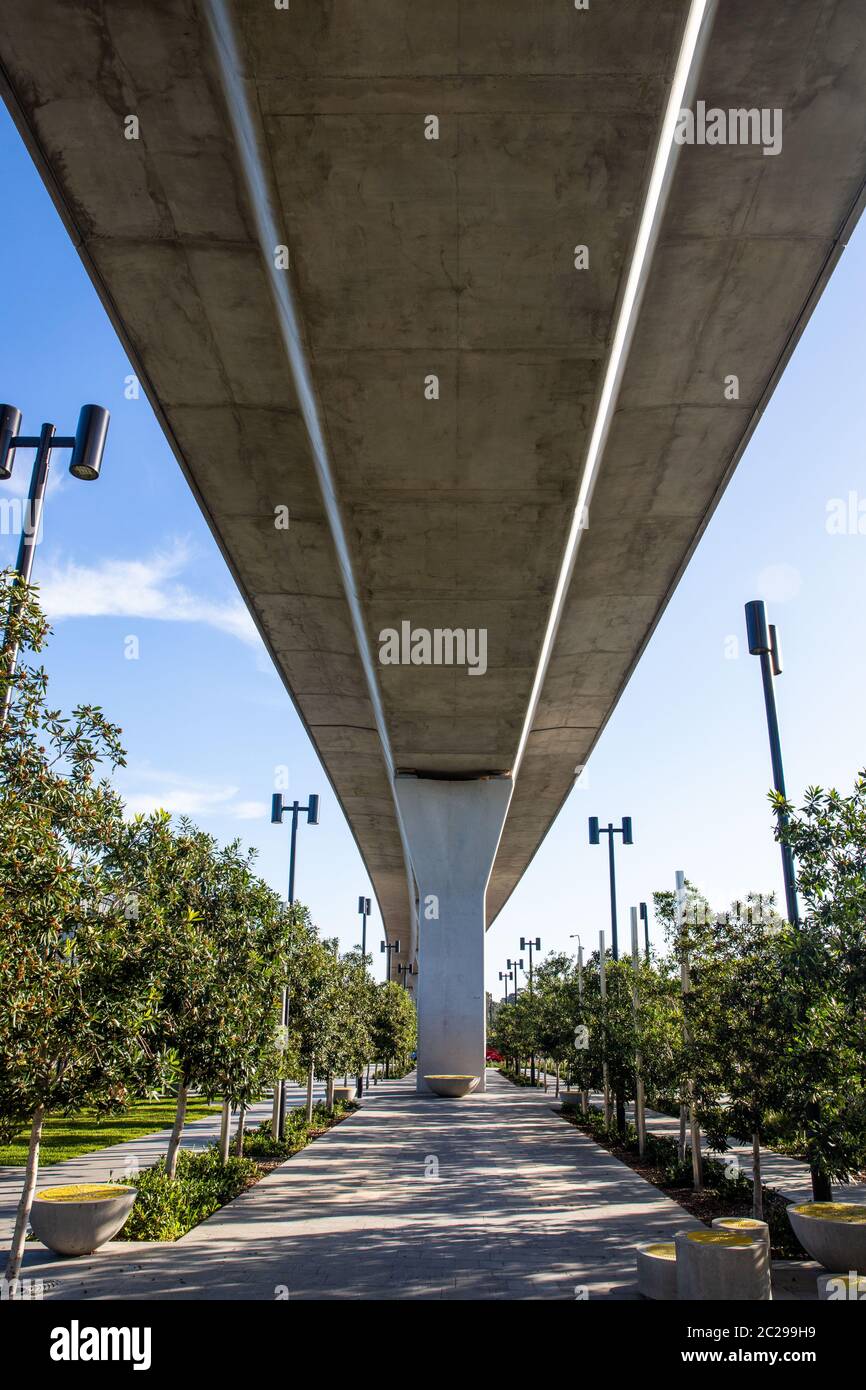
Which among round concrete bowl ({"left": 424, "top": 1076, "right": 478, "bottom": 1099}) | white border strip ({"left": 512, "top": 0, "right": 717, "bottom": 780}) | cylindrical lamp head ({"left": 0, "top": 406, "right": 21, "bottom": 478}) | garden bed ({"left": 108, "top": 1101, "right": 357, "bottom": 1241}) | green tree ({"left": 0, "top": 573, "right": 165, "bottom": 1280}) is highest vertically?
white border strip ({"left": 512, "top": 0, "right": 717, "bottom": 780})

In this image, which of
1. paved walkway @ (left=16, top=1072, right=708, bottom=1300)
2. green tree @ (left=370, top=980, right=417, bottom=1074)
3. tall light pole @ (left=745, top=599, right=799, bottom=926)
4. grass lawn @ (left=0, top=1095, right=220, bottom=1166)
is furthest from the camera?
green tree @ (left=370, top=980, right=417, bottom=1074)

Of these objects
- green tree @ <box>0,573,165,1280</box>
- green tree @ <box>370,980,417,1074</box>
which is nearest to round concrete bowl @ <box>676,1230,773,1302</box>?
green tree @ <box>0,573,165,1280</box>

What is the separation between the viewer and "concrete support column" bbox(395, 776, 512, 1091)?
87.4ft

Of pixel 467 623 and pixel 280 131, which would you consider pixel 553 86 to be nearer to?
pixel 280 131

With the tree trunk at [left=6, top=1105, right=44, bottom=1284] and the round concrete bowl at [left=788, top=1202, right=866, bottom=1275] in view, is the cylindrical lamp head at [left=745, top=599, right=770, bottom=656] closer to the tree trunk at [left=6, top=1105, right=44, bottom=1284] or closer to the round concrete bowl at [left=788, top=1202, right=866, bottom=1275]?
the round concrete bowl at [left=788, top=1202, right=866, bottom=1275]

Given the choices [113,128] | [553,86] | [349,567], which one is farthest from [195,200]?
[349,567]

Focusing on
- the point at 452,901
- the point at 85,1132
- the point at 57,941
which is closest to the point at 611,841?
the point at 452,901

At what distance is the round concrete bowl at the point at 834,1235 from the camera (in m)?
7.62

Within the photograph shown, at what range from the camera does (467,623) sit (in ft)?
52.4

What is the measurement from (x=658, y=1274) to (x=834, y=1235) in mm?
1635

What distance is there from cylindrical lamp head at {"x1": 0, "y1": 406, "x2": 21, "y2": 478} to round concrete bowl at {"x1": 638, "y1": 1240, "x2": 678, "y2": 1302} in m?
9.32

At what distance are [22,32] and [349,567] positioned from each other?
25.6 ft

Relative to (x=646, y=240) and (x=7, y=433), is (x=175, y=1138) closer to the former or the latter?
(x=7, y=433)
